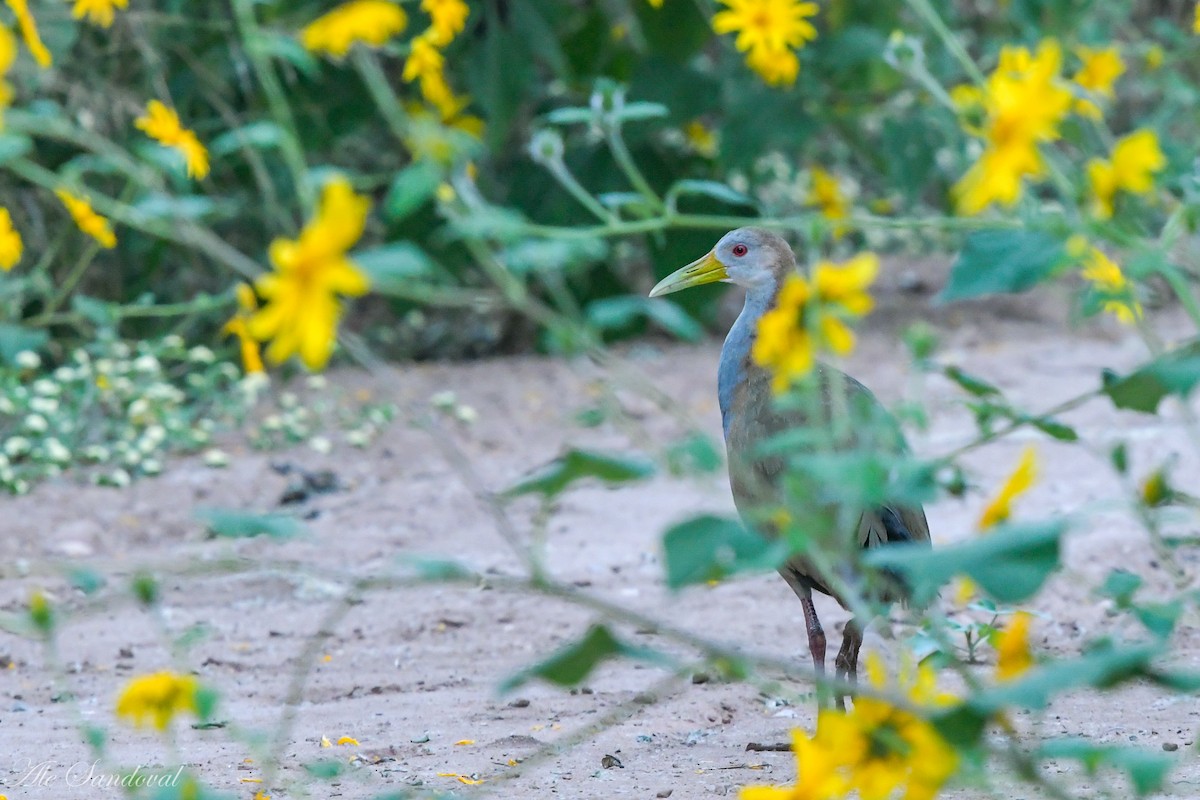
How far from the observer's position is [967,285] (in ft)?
5.71

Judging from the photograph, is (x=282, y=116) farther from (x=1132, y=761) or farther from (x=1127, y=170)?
(x=1132, y=761)

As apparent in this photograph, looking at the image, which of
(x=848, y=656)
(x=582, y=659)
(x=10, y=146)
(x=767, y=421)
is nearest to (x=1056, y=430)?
(x=582, y=659)

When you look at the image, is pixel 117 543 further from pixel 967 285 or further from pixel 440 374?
pixel 967 285

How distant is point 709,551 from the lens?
1.52 meters

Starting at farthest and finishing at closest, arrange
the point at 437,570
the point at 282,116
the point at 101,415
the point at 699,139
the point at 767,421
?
the point at 699,139, the point at 101,415, the point at 767,421, the point at 282,116, the point at 437,570

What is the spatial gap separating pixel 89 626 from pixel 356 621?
71 centimetres

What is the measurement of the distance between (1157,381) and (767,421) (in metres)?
1.71

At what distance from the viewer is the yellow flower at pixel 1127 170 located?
5.19 ft

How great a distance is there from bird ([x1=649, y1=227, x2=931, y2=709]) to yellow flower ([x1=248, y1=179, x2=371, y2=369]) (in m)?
1.44

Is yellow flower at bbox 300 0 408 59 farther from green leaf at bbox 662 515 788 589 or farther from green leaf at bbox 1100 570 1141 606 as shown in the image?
green leaf at bbox 1100 570 1141 606

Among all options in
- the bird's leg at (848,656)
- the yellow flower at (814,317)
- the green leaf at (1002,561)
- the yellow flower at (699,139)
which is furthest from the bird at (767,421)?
the yellow flower at (699,139)

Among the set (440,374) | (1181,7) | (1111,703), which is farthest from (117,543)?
(1181,7)

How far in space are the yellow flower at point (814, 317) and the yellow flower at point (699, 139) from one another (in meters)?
5.42

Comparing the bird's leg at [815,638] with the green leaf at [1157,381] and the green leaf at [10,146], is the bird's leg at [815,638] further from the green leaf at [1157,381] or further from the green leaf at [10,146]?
the green leaf at [10,146]
